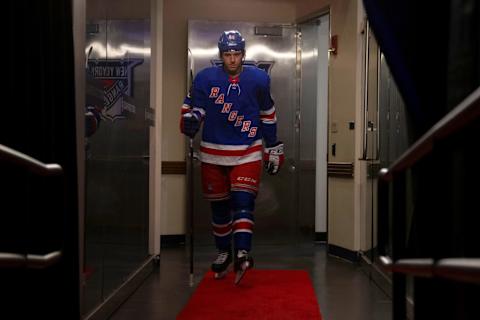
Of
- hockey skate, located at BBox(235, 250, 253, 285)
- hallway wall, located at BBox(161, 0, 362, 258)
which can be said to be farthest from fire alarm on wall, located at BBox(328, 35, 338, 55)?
hockey skate, located at BBox(235, 250, 253, 285)

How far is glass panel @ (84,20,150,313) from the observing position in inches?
124

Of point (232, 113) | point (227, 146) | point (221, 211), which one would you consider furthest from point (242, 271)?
point (232, 113)

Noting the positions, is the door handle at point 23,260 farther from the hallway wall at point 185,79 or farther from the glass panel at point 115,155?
the hallway wall at point 185,79

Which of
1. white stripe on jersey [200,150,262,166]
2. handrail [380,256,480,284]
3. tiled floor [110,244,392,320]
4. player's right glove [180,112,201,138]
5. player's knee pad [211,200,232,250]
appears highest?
player's right glove [180,112,201,138]

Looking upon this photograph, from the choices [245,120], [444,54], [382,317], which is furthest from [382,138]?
[444,54]

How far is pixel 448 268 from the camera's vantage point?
1.28 m

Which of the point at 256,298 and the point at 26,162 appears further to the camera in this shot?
the point at 256,298

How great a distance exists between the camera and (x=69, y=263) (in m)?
2.43

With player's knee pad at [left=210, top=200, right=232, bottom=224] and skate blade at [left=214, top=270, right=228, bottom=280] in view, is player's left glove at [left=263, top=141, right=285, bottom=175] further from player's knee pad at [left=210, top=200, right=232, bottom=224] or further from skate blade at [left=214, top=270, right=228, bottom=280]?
skate blade at [left=214, top=270, right=228, bottom=280]

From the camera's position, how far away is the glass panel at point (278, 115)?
21.8ft

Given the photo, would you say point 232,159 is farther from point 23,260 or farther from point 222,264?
point 23,260

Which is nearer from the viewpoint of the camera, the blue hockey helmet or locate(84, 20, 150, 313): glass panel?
locate(84, 20, 150, 313): glass panel

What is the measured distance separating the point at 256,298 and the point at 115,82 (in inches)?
65.5

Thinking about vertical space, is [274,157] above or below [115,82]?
below
